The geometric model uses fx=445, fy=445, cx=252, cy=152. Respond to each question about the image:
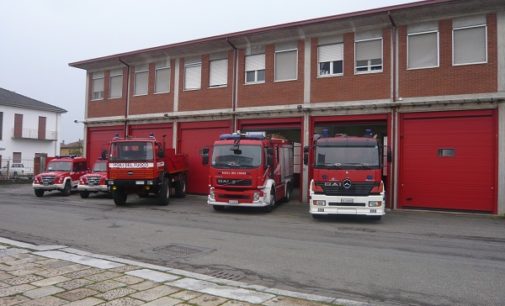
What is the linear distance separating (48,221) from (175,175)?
858 centimetres

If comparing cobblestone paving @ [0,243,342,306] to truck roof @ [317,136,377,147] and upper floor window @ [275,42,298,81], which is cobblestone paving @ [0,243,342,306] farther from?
upper floor window @ [275,42,298,81]

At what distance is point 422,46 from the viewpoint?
1773 centimetres

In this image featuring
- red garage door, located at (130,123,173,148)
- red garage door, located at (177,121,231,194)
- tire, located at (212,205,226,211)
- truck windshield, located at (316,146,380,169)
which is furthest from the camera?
red garage door, located at (130,123,173,148)

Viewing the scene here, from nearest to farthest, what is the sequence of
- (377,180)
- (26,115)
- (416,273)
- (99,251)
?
(416,273) < (99,251) < (377,180) < (26,115)

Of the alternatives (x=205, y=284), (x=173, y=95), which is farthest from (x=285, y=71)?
(x=205, y=284)

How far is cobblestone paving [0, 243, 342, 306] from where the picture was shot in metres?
5.36

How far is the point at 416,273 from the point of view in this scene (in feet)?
23.7

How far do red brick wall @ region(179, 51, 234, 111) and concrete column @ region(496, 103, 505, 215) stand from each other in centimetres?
1180

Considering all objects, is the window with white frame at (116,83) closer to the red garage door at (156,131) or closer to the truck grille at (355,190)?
the red garage door at (156,131)

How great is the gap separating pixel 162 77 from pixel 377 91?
481 inches

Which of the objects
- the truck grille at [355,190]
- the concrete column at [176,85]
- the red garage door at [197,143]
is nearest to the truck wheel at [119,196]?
the red garage door at [197,143]

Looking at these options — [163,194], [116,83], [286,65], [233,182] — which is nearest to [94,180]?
[163,194]

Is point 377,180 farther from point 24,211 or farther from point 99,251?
point 24,211

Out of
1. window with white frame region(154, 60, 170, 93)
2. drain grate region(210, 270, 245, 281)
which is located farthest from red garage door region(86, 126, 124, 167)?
drain grate region(210, 270, 245, 281)
